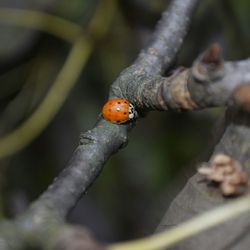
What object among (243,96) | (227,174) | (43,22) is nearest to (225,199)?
(227,174)

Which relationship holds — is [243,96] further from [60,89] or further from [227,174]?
[60,89]

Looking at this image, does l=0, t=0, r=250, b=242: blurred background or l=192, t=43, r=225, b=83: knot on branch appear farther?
l=0, t=0, r=250, b=242: blurred background

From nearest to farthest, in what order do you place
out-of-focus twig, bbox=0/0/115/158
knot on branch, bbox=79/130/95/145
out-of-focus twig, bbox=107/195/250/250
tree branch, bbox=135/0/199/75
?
out-of-focus twig, bbox=107/195/250/250, knot on branch, bbox=79/130/95/145, tree branch, bbox=135/0/199/75, out-of-focus twig, bbox=0/0/115/158

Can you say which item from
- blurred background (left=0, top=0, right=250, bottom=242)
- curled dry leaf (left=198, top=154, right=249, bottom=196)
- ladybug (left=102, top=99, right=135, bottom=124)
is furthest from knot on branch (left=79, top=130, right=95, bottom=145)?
blurred background (left=0, top=0, right=250, bottom=242)

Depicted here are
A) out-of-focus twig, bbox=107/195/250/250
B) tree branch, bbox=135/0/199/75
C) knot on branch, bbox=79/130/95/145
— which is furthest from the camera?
tree branch, bbox=135/0/199/75

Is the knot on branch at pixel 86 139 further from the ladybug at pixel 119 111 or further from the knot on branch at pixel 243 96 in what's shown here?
the knot on branch at pixel 243 96

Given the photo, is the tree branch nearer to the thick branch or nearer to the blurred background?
the thick branch
